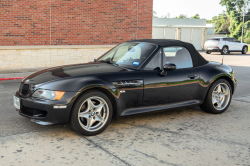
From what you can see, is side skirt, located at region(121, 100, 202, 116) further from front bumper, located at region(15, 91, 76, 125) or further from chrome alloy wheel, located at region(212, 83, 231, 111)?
front bumper, located at region(15, 91, 76, 125)

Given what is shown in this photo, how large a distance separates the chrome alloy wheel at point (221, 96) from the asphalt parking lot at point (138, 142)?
1.00 feet

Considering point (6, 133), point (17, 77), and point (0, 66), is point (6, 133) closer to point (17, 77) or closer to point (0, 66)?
point (17, 77)

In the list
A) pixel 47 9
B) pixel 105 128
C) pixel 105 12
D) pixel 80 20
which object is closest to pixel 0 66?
pixel 47 9

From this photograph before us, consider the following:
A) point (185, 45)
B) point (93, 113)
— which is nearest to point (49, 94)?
point (93, 113)

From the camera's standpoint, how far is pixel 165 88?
5305 mm

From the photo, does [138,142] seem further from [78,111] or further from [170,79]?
[170,79]

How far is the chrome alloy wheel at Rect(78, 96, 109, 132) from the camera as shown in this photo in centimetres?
457

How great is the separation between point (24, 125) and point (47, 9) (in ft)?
34.5

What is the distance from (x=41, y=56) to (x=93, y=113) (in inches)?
407

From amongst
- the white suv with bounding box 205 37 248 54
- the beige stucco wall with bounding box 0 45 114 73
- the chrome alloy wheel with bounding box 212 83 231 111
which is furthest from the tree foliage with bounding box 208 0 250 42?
the chrome alloy wheel with bounding box 212 83 231 111

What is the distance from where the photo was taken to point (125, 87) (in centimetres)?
485

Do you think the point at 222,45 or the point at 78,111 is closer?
the point at 78,111

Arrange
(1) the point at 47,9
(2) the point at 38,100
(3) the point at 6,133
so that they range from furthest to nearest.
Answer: (1) the point at 47,9 < (3) the point at 6,133 < (2) the point at 38,100

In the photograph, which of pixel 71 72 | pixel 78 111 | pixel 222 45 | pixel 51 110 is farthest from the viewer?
pixel 222 45
